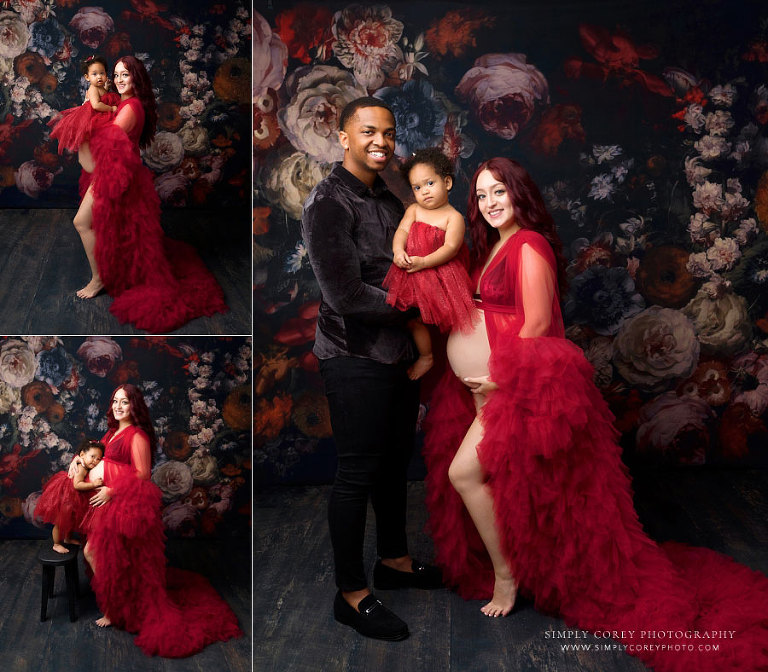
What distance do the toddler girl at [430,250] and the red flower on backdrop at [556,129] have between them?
1.17 metres

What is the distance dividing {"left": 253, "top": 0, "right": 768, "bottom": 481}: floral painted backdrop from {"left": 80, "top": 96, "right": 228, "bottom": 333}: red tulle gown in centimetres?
97

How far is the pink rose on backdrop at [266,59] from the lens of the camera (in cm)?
347

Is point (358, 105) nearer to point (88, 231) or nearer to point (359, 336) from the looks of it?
point (359, 336)

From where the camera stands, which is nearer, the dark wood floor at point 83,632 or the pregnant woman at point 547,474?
the pregnant woman at point 547,474

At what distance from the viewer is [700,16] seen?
11.7 feet

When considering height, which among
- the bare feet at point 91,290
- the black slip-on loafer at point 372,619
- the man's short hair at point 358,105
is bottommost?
the black slip-on loafer at point 372,619

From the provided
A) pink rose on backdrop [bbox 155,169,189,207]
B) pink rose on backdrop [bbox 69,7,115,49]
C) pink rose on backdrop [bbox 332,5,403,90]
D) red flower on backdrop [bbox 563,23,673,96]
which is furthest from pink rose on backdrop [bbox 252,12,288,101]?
red flower on backdrop [bbox 563,23,673,96]

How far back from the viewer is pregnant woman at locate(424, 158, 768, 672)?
2.55 metres

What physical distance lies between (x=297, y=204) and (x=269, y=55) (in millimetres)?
585

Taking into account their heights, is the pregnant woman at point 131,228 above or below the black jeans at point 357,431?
above

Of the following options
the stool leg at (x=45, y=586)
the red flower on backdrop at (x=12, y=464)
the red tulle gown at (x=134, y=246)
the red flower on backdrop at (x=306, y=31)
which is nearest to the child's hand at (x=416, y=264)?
the red tulle gown at (x=134, y=246)

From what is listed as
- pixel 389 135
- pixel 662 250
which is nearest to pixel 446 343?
pixel 389 135

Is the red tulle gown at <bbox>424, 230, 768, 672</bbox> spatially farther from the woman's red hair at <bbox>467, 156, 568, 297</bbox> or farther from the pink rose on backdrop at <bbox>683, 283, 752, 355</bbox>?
the pink rose on backdrop at <bbox>683, 283, 752, 355</bbox>

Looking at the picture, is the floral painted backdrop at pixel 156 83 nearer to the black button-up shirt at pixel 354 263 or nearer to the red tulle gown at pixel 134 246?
the red tulle gown at pixel 134 246
